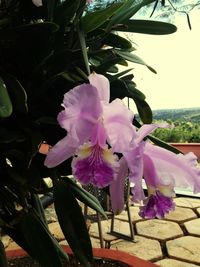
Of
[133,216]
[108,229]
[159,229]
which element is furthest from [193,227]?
[108,229]

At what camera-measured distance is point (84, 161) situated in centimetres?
52

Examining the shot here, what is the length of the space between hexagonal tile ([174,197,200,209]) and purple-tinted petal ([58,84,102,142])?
11.1 feet

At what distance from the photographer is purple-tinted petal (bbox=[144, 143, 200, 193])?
550 millimetres

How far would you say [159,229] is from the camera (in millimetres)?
3064

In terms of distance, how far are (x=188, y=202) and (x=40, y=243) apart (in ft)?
11.1

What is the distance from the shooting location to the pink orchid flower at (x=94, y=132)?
49 cm

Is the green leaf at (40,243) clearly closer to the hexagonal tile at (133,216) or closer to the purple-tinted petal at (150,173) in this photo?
the purple-tinted petal at (150,173)

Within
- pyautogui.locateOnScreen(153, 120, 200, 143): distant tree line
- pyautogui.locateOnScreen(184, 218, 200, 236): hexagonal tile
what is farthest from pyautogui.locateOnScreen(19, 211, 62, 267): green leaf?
pyautogui.locateOnScreen(153, 120, 200, 143): distant tree line

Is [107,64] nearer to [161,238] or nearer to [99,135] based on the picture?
[99,135]

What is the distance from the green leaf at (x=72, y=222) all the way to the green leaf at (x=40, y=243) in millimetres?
35

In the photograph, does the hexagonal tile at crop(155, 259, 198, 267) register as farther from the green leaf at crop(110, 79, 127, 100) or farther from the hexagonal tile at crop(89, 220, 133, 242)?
the green leaf at crop(110, 79, 127, 100)

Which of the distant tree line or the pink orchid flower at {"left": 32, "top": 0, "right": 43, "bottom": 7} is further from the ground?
the pink orchid flower at {"left": 32, "top": 0, "right": 43, "bottom": 7}

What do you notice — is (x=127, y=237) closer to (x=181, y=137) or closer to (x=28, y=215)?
(x=28, y=215)

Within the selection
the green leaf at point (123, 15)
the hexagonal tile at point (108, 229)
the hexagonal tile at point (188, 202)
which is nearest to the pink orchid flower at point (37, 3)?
the green leaf at point (123, 15)
